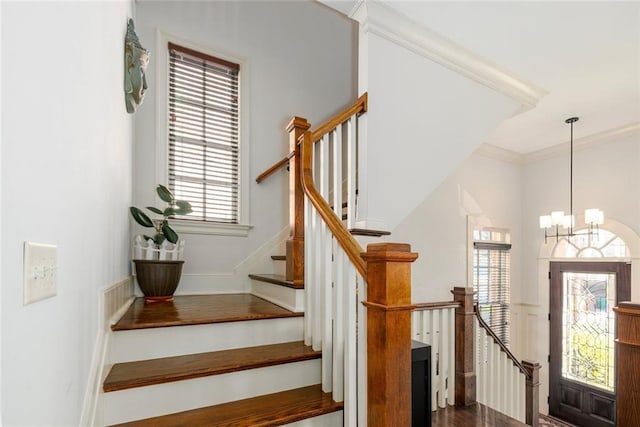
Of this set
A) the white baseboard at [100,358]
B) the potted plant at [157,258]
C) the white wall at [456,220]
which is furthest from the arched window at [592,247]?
the white baseboard at [100,358]

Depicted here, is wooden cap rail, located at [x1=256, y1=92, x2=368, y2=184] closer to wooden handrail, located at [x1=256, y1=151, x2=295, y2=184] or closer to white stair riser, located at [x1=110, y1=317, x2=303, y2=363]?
wooden handrail, located at [x1=256, y1=151, x2=295, y2=184]

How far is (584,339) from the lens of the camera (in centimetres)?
474

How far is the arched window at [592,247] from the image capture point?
4469 millimetres

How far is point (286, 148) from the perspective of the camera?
11.6ft

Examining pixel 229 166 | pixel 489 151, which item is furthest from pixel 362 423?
pixel 489 151

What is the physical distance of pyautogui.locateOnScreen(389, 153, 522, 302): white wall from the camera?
437 centimetres

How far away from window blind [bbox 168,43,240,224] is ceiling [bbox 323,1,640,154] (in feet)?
4.44

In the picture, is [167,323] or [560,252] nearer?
[167,323]

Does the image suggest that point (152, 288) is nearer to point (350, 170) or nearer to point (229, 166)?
→ point (229, 166)

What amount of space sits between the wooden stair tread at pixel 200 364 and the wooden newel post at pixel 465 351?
181 cm

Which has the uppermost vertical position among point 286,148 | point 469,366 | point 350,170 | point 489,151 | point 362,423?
point 489,151

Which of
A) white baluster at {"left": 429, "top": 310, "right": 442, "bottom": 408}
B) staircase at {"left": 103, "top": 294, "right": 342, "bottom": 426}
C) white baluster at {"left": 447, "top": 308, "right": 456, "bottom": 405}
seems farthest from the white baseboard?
white baluster at {"left": 447, "top": 308, "right": 456, "bottom": 405}

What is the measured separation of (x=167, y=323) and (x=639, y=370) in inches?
91.3

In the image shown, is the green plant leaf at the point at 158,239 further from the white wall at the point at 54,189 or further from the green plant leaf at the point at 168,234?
the white wall at the point at 54,189
